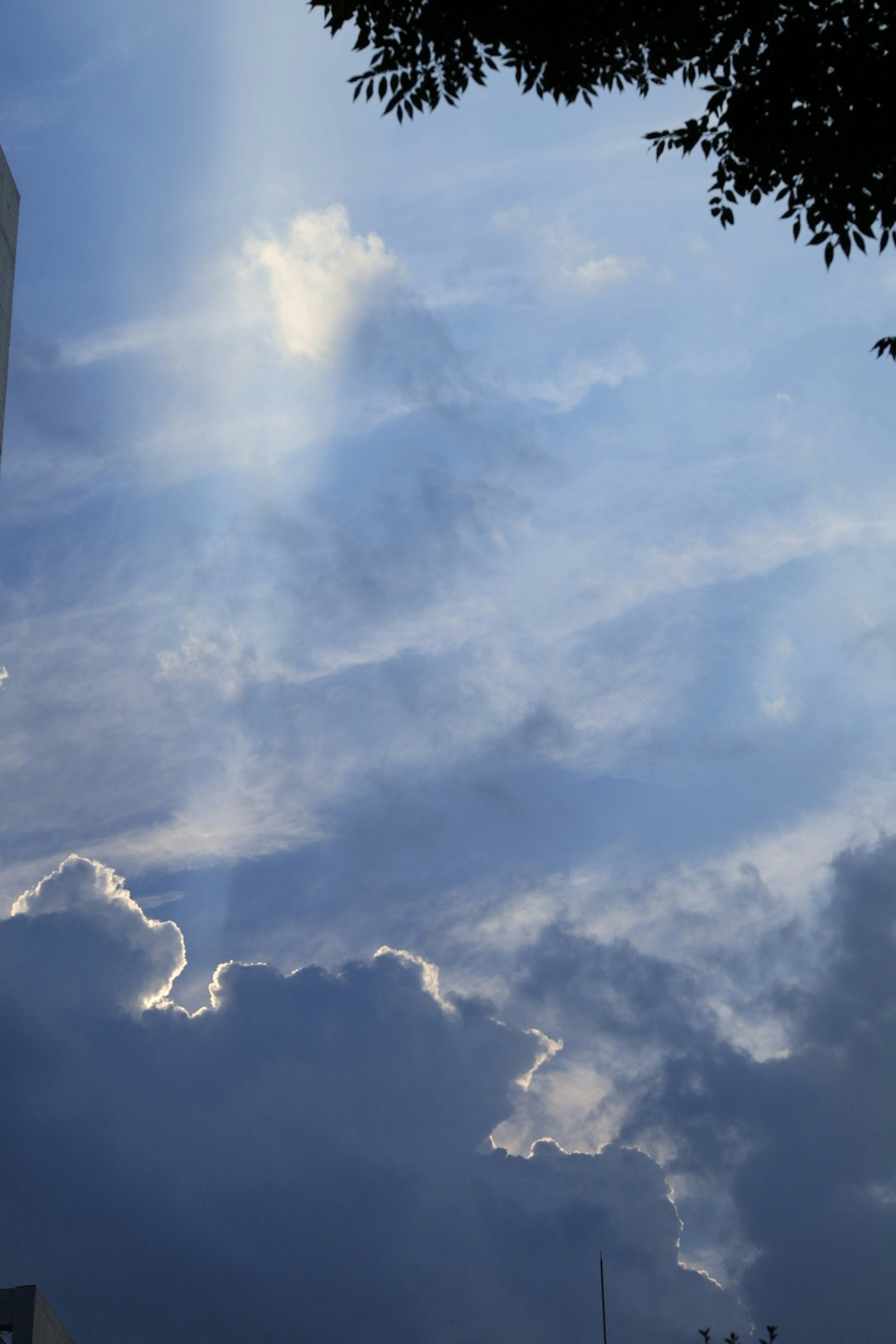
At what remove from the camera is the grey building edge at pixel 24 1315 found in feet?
167

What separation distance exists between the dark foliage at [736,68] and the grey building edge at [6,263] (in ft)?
87.1

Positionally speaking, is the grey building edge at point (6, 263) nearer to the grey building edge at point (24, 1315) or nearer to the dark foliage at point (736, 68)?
the dark foliage at point (736, 68)

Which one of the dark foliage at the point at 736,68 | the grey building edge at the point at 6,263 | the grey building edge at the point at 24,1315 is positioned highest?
the grey building edge at the point at 6,263

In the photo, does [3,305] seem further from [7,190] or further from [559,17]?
[559,17]

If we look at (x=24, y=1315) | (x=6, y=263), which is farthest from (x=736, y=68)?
(x=24, y=1315)

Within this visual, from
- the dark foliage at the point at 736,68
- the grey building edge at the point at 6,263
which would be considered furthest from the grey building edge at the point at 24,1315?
the dark foliage at the point at 736,68

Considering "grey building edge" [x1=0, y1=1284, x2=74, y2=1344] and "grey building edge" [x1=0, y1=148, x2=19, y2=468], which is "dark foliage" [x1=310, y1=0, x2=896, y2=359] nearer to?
"grey building edge" [x1=0, y1=148, x2=19, y2=468]

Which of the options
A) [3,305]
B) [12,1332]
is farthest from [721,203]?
[12,1332]

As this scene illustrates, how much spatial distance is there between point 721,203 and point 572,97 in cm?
285

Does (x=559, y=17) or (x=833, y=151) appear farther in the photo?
(x=559, y=17)

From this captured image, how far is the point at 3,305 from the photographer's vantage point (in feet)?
128

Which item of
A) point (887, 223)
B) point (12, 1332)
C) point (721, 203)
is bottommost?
point (12, 1332)

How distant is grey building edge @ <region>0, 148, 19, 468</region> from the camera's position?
127 ft

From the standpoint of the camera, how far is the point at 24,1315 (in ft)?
168
